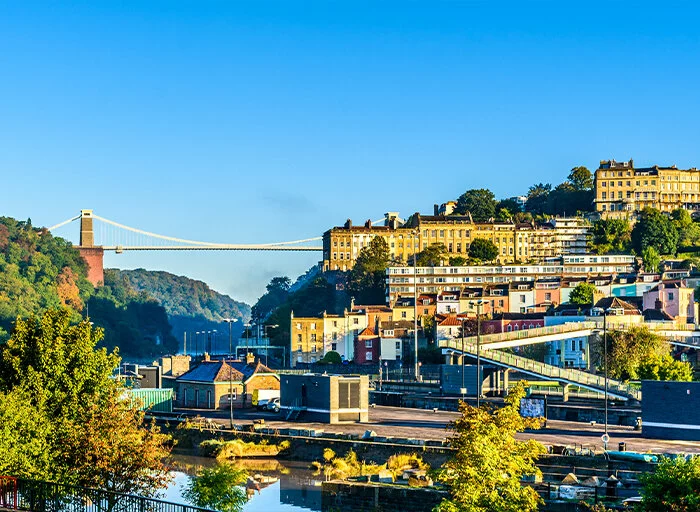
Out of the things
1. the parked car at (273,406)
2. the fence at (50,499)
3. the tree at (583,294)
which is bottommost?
the fence at (50,499)

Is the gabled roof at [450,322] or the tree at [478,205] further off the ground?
the tree at [478,205]

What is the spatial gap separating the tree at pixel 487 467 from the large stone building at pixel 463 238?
117 metres

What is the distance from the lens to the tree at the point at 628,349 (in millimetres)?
83125

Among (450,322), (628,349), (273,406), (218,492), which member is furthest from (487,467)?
(450,322)

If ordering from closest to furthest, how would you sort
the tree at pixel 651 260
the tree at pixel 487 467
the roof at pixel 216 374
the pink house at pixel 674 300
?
the tree at pixel 487 467 < the roof at pixel 216 374 < the pink house at pixel 674 300 < the tree at pixel 651 260

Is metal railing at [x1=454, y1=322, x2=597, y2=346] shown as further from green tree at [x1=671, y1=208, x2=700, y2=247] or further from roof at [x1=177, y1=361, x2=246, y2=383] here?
green tree at [x1=671, y1=208, x2=700, y2=247]

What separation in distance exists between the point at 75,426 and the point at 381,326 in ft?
251

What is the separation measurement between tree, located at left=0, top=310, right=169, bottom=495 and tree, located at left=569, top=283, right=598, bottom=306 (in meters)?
79.2

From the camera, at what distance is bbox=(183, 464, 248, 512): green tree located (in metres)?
36.1

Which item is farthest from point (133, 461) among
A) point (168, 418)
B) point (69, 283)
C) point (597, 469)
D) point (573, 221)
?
point (69, 283)

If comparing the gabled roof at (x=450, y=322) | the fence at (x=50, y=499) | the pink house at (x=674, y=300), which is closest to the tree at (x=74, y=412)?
the fence at (x=50, y=499)

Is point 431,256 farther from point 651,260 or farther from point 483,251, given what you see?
point 651,260

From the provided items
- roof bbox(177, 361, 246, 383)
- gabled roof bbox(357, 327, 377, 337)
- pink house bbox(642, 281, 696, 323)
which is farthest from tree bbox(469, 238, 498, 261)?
roof bbox(177, 361, 246, 383)

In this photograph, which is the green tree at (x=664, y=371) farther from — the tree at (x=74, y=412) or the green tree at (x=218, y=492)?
the tree at (x=74, y=412)
